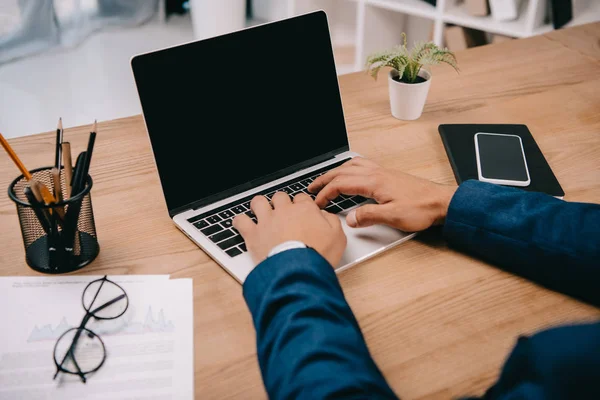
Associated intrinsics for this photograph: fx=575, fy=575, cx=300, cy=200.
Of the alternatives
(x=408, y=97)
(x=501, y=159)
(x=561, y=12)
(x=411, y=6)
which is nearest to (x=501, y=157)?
(x=501, y=159)

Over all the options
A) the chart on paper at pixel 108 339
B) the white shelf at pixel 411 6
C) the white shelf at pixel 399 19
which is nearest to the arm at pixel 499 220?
the chart on paper at pixel 108 339

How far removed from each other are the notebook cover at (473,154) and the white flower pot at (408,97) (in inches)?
3.1

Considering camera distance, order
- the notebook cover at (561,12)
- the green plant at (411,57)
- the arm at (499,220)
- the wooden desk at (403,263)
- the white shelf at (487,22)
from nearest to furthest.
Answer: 1. the wooden desk at (403,263)
2. the arm at (499,220)
3. the green plant at (411,57)
4. the notebook cover at (561,12)
5. the white shelf at (487,22)

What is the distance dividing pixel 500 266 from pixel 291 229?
317 millimetres

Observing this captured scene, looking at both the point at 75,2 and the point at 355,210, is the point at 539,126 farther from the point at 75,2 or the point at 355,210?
the point at 75,2

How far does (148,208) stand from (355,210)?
35 cm

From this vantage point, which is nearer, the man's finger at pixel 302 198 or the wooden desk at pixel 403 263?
the wooden desk at pixel 403 263

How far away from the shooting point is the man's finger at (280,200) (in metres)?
0.86

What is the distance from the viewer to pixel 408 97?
1.22 m

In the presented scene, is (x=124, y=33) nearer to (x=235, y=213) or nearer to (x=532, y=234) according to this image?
(x=235, y=213)

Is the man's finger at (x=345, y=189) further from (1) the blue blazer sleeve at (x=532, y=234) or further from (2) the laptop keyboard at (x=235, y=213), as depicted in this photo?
(1) the blue blazer sleeve at (x=532, y=234)

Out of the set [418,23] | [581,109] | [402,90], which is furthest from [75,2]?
[581,109]

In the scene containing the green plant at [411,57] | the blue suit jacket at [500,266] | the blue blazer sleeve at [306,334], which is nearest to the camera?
the blue suit jacket at [500,266]

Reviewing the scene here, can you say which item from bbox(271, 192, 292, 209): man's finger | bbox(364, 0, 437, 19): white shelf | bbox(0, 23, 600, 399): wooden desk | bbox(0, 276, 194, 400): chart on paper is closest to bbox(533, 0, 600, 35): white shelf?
bbox(364, 0, 437, 19): white shelf
